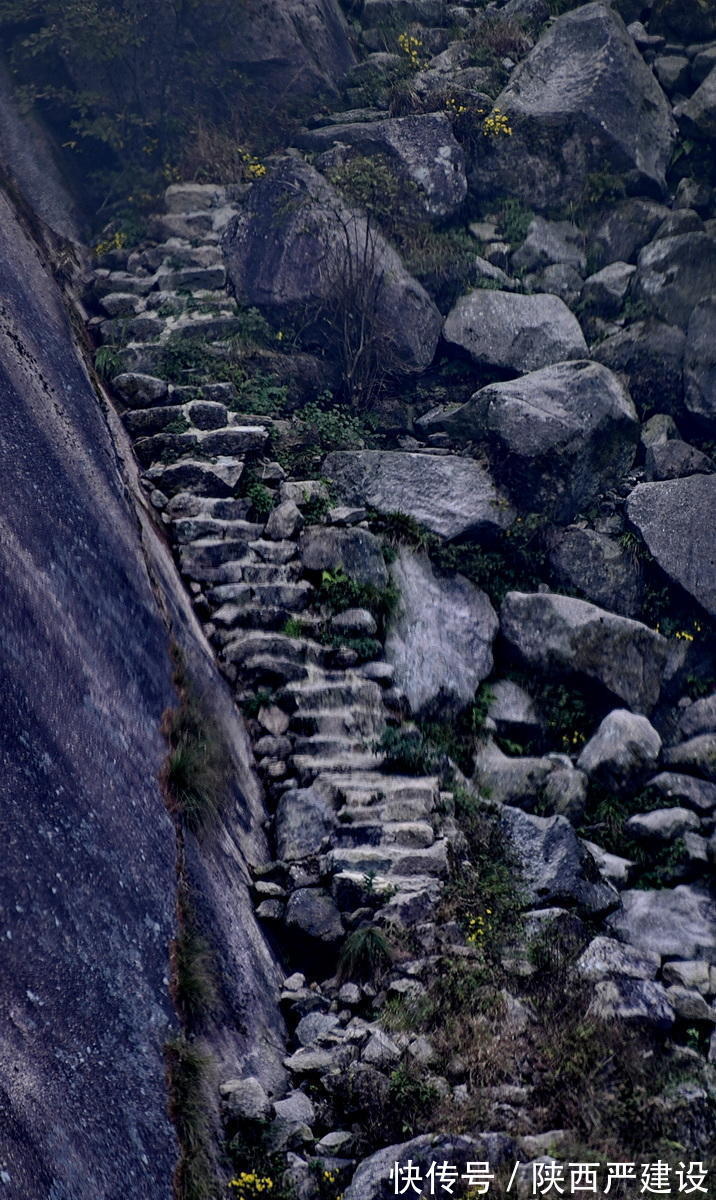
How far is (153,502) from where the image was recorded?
1000 cm

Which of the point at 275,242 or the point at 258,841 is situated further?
the point at 275,242

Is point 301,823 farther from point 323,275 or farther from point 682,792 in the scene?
point 323,275

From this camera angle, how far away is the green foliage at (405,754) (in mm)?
8664

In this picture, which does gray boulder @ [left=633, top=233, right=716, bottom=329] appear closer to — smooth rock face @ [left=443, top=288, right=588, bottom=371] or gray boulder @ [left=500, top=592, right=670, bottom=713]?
smooth rock face @ [left=443, top=288, right=588, bottom=371]

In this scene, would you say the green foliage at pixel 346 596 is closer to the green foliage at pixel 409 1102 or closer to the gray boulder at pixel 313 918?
the gray boulder at pixel 313 918

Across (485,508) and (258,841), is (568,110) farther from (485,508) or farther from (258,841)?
(258,841)

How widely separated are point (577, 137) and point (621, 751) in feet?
A: 31.2

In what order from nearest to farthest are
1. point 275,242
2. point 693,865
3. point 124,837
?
point 124,837 → point 693,865 → point 275,242

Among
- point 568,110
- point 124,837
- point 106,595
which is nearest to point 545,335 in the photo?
point 568,110

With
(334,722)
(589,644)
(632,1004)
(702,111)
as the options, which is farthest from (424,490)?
(702,111)

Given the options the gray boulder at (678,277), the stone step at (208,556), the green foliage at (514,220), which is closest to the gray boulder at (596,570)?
the gray boulder at (678,277)

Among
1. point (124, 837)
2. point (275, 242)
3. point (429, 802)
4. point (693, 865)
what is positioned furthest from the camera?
point (275, 242)

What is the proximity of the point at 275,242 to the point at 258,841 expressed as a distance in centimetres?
815

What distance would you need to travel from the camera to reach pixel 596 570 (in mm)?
11625
